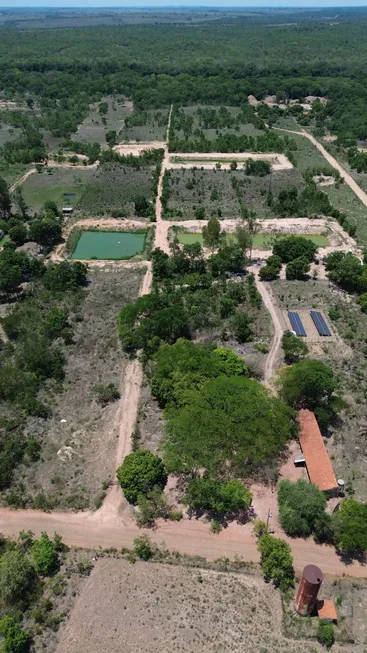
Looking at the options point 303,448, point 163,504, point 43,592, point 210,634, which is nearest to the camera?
point 210,634

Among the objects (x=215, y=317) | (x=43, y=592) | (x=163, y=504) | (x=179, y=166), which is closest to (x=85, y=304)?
(x=215, y=317)

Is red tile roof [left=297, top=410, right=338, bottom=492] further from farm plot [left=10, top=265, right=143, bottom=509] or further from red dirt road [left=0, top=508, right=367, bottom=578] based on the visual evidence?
farm plot [left=10, top=265, right=143, bottom=509]

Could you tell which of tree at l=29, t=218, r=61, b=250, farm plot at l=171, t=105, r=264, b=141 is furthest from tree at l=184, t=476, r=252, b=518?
farm plot at l=171, t=105, r=264, b=141

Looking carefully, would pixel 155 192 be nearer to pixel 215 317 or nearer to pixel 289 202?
pixel 289 202

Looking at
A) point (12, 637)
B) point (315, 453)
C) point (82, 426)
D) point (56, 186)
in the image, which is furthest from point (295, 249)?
point (12, 637)

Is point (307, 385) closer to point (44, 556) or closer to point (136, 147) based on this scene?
point (44, 556)

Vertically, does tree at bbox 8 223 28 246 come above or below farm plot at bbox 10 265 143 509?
above
